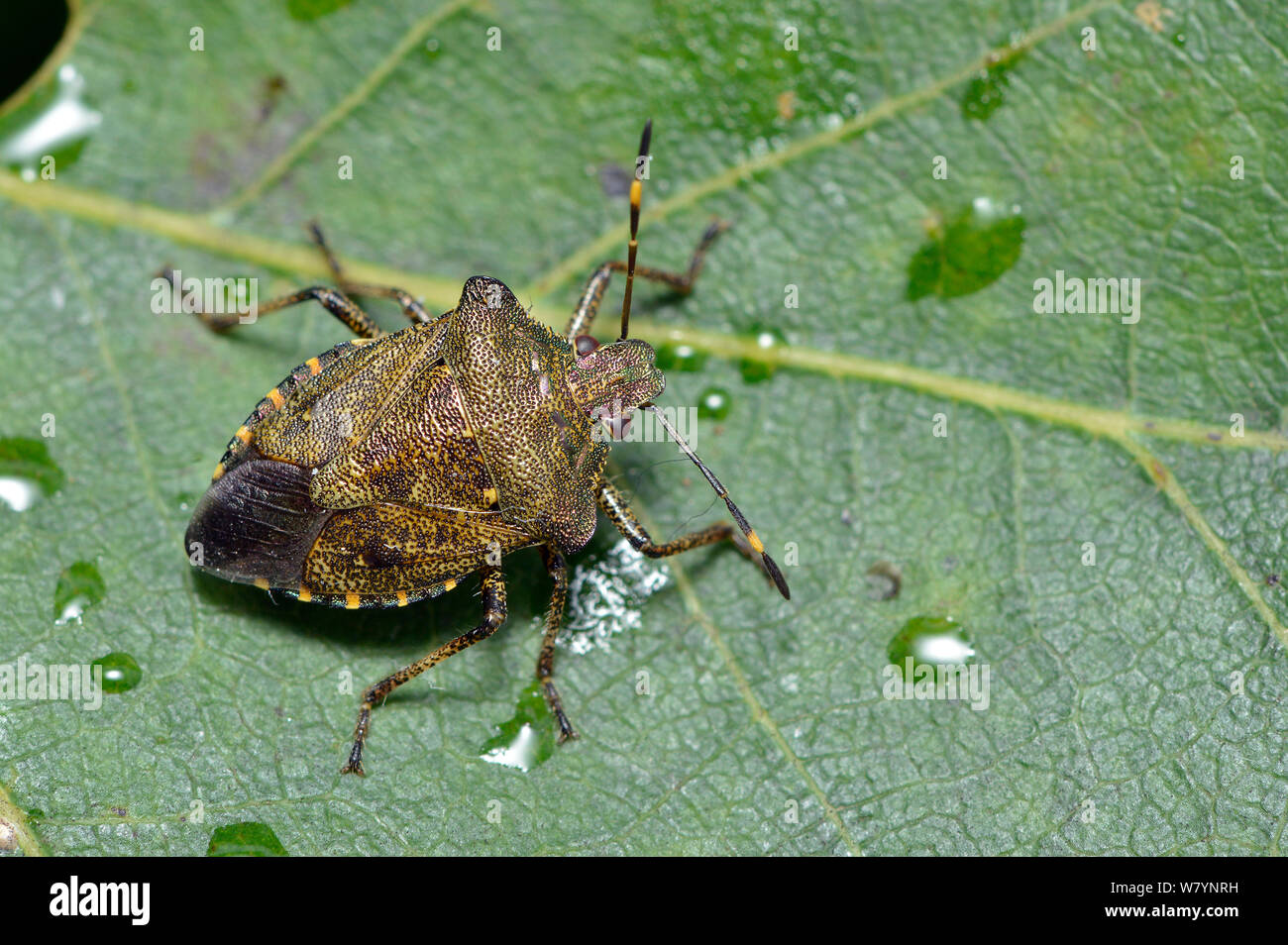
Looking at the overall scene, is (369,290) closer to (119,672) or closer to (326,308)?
(326,308)

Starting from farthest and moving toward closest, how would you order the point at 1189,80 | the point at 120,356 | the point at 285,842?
1. the point at 120,356
2. the point at 1189,80
3. the point at 285,842

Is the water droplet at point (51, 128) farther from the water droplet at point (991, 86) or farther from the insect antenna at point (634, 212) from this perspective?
the water droplet at point (991, 86)

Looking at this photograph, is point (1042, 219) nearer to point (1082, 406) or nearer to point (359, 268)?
point (1082, 406)

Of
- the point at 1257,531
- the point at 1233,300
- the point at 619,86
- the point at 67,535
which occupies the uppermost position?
the point at 619,86

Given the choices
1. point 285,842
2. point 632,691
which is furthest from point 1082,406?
point 285,842

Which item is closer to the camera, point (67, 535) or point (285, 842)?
point (285, 842)
